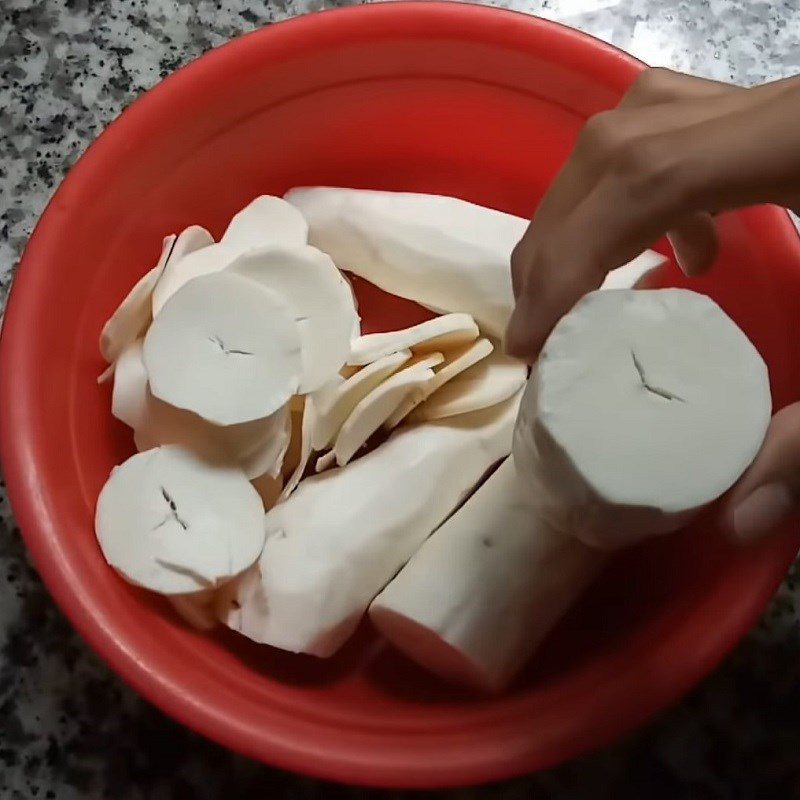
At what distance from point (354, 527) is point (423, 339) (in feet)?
0.48

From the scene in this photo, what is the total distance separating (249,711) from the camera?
62cm

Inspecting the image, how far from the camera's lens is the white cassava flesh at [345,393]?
729 millimetres

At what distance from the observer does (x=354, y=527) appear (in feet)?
2.32

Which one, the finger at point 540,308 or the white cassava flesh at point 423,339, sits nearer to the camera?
the finger at point 540,308

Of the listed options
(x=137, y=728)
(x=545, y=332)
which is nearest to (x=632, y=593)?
(x=545, y=332)

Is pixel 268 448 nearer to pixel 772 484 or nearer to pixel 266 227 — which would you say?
pixel 266 227

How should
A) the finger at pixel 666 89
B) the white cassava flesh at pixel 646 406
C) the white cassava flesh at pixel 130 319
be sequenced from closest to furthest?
the white cassava flesh at pixel 646 406
the finger at pixel 666 89
the white cassava flesh at pixel 130 319

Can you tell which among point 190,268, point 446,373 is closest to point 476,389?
point 446,373

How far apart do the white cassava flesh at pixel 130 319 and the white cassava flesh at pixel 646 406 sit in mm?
352

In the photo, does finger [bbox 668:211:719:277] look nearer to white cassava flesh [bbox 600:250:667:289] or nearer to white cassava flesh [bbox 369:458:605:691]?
white cassava flesh [bbox 600:250:667:289]

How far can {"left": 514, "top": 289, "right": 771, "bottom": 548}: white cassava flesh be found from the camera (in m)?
0.48

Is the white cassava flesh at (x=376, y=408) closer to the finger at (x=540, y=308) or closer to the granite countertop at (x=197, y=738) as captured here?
the finger at (x=540, y=308)

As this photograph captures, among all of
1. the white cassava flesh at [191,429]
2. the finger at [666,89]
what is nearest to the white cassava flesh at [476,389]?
the white cassava flesh at [191,429]

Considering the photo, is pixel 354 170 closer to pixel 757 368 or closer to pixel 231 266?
pixel 231 266
